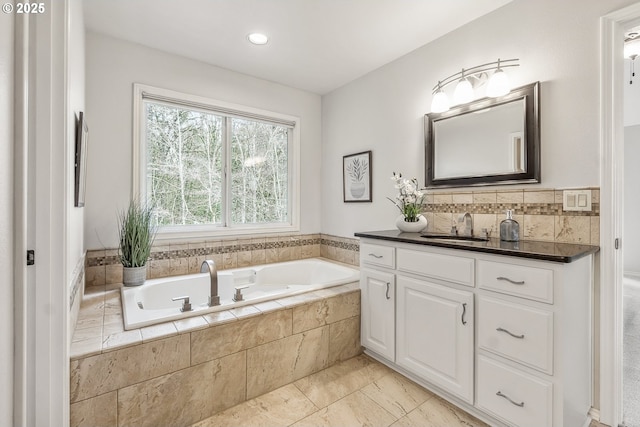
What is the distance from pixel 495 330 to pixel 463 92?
5.01 feet

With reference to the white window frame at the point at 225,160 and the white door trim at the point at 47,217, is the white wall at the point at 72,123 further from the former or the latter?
the white window frame at the point at 225,160

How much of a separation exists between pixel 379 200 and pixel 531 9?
1.68 meters

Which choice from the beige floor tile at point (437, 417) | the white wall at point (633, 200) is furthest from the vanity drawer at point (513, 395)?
the white wall at point (633, 200)

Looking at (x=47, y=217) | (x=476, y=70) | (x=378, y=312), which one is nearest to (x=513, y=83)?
(x=476, y=70)

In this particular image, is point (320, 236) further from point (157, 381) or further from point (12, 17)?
point (12, 17)

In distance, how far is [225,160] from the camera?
9.70ft

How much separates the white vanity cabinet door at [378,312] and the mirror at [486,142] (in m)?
0.86

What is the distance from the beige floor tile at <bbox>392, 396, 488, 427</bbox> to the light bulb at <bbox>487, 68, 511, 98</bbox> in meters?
1.91

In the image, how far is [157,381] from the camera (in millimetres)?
1499

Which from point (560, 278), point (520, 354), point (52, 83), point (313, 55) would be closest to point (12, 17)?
point (52, 83)

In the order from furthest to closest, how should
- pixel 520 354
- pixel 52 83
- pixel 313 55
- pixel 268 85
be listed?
pixel 268 85, pixel 313 55, pixel 520 354, pixel 52 83

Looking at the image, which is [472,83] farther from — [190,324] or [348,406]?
[190,324]

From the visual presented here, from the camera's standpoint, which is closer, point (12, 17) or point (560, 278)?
point (12, 17)

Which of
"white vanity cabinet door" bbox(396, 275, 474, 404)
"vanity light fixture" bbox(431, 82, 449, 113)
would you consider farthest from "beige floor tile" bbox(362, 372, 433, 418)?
"vanity light fixture" bbox(431, 82, 449, 113)
